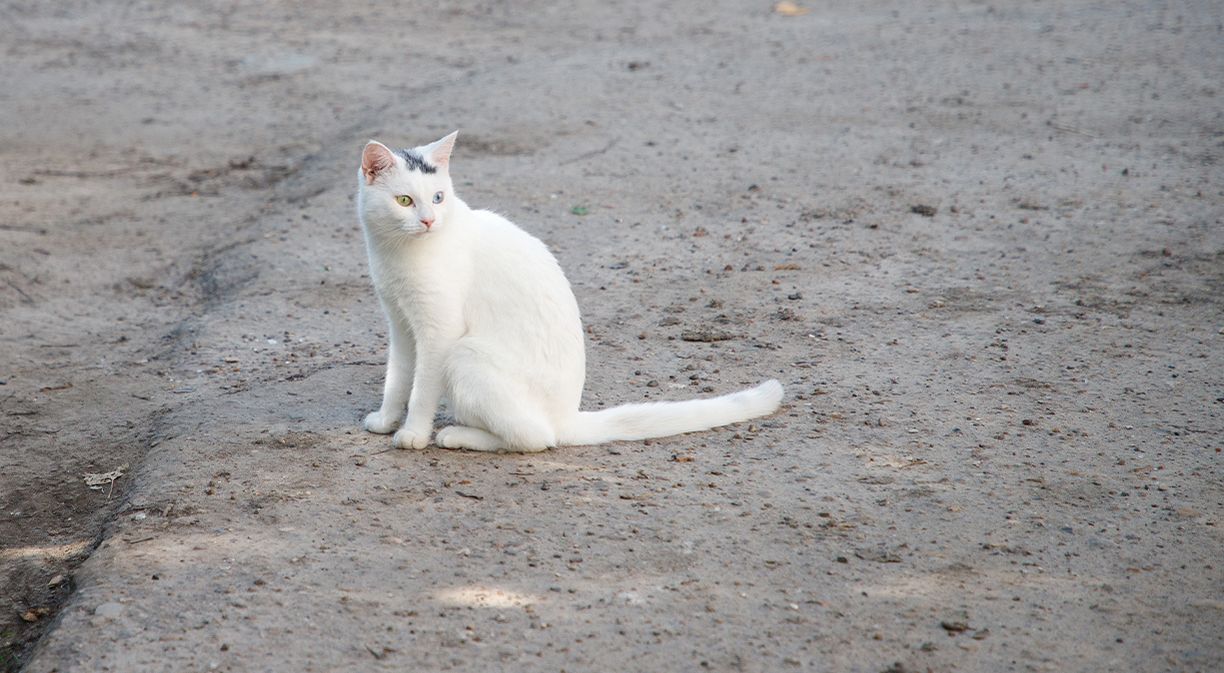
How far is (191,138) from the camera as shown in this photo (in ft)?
27.3

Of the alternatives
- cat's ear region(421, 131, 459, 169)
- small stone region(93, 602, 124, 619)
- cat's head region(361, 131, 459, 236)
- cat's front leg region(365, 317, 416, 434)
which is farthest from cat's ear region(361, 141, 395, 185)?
small stone region(93, 602, 124, 619)

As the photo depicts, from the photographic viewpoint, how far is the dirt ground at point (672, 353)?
3.12 metres

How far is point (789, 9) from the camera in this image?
10586 mm

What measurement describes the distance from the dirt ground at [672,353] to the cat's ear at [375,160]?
3.08 feet

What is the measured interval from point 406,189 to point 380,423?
87 cm

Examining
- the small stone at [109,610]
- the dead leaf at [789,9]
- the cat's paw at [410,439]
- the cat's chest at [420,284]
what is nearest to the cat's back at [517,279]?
the cat's chest at [420,284]

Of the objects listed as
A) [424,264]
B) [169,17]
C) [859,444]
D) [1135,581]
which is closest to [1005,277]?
[859,444]

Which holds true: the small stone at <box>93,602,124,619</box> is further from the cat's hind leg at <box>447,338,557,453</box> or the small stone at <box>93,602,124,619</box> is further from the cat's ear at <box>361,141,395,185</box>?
the cat's ear at <box>361,141,395,185</box>

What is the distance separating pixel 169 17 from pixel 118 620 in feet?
31.1

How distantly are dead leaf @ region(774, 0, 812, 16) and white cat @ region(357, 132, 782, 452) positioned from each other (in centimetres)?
720

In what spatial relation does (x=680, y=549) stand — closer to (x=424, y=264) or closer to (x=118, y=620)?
(x=424, y=264)

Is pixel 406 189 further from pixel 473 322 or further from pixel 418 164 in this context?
pixel 473 322

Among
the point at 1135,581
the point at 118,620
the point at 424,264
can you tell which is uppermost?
the point at 424,264

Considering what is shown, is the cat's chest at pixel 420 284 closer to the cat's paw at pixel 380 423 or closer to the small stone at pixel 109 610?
the cat's paw at pixel 380 423
